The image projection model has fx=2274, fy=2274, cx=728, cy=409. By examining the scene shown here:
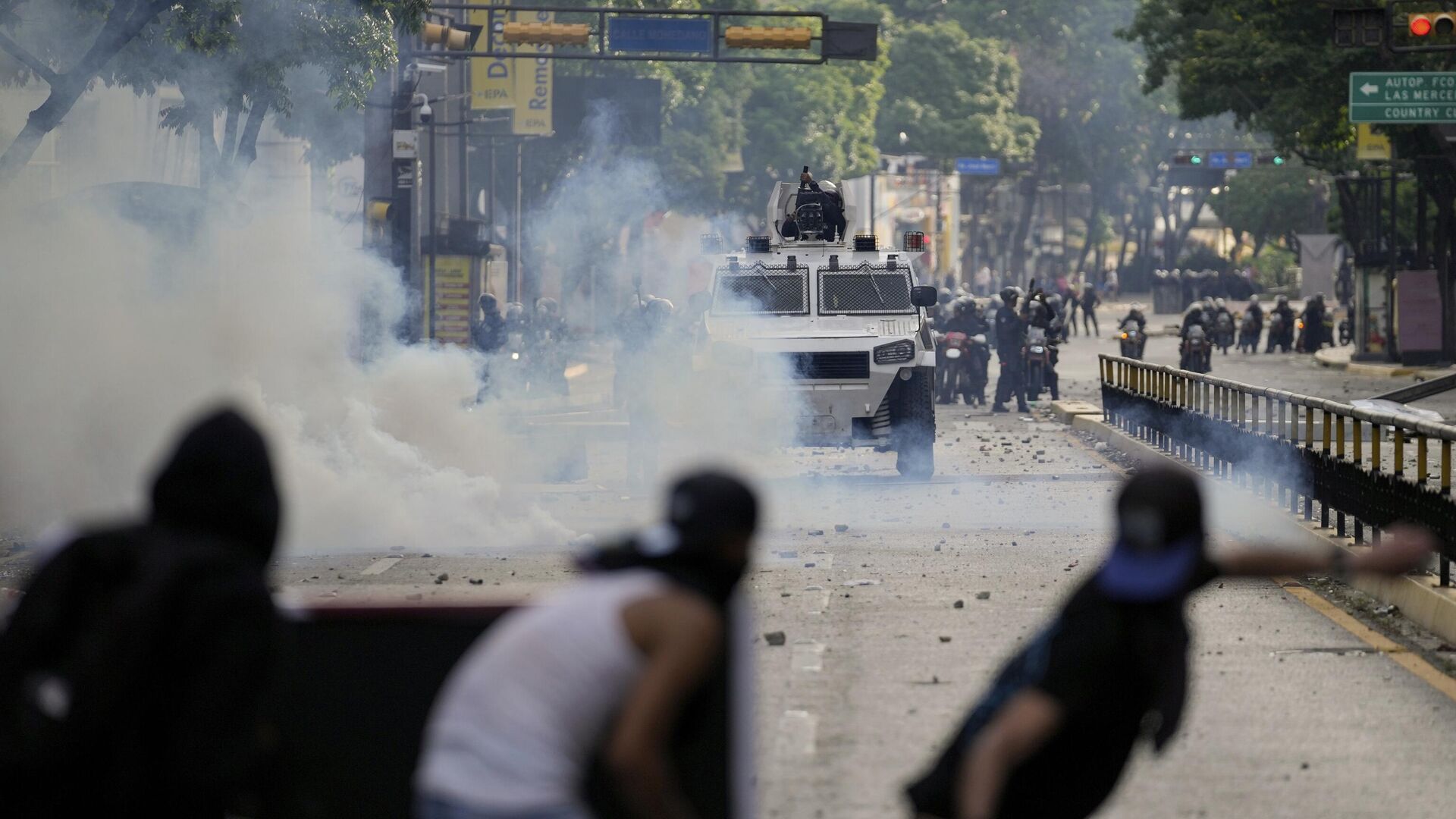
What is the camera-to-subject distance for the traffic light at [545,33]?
28.9 metres

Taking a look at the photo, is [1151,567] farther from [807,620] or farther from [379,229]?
[379,229]

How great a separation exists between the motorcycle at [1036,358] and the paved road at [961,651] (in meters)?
12.5

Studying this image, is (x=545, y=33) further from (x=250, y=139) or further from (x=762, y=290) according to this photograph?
(x=762, y=290)

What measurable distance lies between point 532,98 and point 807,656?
3529 cm

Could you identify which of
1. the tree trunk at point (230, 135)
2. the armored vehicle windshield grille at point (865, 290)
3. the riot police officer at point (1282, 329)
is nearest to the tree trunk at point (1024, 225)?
the riot police officer at point (1282, 329)

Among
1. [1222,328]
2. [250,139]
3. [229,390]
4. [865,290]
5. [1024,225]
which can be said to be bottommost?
[1222,328]

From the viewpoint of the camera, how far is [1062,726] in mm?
4379

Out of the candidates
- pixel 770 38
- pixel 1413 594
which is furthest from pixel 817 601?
pixel 770 38

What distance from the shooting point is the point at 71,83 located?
717 inches

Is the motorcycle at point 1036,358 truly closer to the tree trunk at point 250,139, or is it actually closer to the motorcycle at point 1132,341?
the motorcycle at point 1132,341

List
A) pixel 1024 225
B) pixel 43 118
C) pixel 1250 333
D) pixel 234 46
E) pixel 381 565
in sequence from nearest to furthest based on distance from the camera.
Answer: pixel 381 565, pixel 43 118, pixel 234 46, pixel 1250 333, pixel 1024 225

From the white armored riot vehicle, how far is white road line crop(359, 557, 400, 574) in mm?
6551

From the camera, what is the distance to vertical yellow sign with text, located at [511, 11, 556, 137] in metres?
44.4

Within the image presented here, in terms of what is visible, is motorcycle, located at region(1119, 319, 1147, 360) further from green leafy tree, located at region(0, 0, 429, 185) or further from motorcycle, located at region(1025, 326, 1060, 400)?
green leafy tree, located at region(0, 0, 429, 185)
